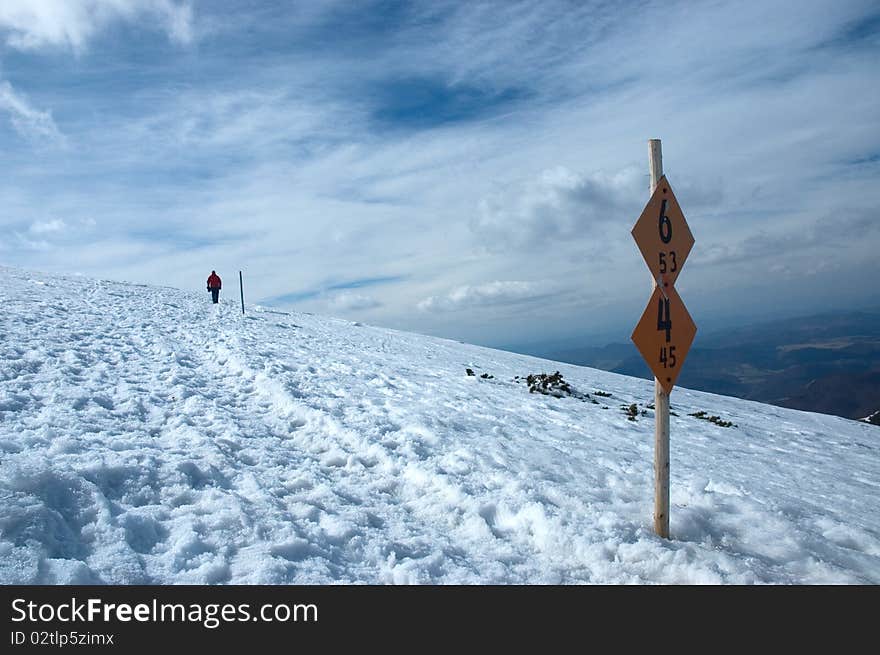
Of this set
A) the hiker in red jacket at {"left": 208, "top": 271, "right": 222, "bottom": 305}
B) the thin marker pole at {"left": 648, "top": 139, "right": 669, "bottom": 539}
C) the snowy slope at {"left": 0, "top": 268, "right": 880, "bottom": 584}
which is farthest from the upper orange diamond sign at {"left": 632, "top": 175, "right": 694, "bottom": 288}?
the hiker in red jacket at {"left": 208, "top": 271, "right": 222, "bottom": 305}

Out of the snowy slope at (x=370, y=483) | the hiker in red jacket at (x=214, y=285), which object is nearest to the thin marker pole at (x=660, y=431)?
the snowy slope at (x=370, y=483)

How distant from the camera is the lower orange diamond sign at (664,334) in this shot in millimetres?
4797

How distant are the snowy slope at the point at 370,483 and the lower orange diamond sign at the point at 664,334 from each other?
1.86 m

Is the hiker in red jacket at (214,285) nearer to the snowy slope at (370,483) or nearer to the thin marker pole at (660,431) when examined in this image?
the snowy slope at (370,483)

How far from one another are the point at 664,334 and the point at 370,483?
4.23m

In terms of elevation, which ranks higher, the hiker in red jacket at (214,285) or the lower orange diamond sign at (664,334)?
the hiker in red jacket at (214,285)

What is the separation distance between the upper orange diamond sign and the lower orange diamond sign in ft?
0.65

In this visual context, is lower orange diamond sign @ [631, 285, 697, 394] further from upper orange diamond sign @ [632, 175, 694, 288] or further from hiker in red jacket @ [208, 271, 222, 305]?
hiker in red jacket @ [208, 271, 222, 305]

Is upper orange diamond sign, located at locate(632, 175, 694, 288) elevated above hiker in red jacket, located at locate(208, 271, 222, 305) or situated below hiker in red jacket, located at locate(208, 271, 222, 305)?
below

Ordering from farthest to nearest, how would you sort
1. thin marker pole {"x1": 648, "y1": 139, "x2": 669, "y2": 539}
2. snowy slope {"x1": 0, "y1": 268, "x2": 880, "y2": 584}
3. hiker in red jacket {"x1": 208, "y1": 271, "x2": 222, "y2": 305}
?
hiker in red jacket {"x1": 208, "y1": 271, "x2": 222, "y2": 305} → thin marker pole {"x1": 648, "y1": 139, "x2": 669, "y2": 539} → snowy slope {"x1": 0, "y1": 268, "x2": 880, "y2": 584}

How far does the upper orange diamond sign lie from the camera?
4.80 m

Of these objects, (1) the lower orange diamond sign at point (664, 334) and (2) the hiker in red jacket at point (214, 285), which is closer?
(1) the lower orange diamond sign at point (664, 334)
